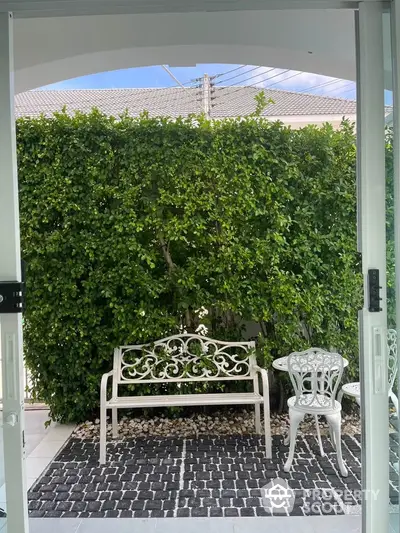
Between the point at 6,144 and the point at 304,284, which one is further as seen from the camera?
the point at 304,284

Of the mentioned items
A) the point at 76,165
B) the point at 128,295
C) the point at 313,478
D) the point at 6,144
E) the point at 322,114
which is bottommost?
the point at 313,478

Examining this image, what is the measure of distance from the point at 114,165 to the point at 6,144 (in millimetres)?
2206

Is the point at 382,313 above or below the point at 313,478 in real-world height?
above

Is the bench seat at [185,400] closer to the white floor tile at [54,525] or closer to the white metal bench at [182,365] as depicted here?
the white metal bench at [182,365]

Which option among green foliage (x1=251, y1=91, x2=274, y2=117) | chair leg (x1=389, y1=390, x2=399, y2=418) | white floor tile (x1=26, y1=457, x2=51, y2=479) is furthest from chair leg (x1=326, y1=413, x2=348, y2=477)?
green foliage (x1=251, y1=91, x2=274, y2=117)

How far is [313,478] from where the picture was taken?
287cm

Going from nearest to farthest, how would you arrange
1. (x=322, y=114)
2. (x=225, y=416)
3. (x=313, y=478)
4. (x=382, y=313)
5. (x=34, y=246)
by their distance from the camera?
(x=382, y=313), (x=313, y=478), (x=34, y=246), (x=225, y=416), (x=322, y=114)

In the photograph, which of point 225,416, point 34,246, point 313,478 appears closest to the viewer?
point 313,478

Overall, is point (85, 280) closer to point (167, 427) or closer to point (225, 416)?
point (167, 427)

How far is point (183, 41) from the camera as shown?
98.5 inches

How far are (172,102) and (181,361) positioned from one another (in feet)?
8.18

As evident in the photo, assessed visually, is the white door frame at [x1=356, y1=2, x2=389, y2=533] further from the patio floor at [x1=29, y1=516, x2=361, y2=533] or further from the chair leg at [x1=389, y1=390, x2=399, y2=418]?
the patio floor at [x1=29, y1=516, x2=361, y2=533]

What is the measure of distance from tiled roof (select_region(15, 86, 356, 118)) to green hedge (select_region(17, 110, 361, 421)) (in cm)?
17

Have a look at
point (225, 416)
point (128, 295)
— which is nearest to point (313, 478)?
point (225, 416)
